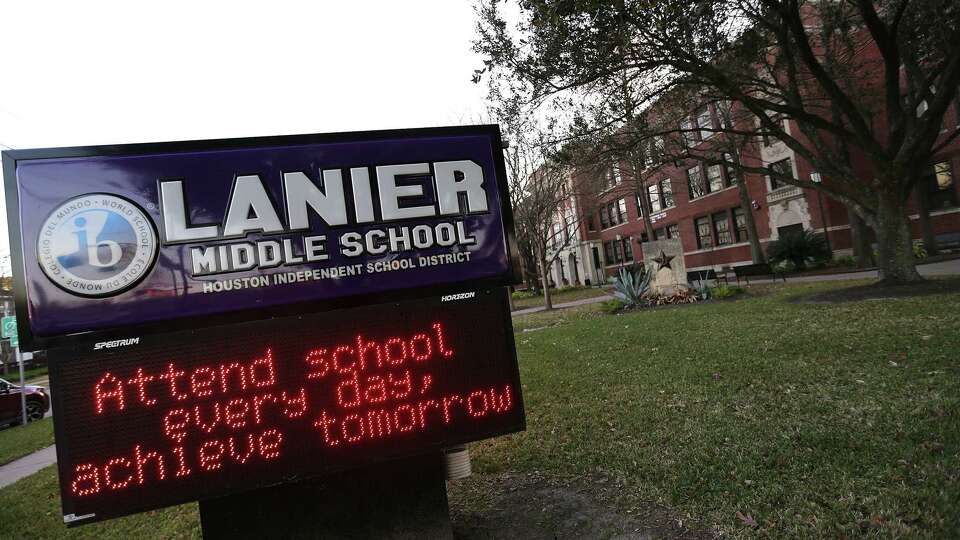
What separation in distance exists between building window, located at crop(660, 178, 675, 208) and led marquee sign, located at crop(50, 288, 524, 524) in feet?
116

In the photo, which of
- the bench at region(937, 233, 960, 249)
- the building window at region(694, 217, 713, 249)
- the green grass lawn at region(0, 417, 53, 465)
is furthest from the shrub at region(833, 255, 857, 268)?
the green grass lawn at region(0, 417, 53, 465)

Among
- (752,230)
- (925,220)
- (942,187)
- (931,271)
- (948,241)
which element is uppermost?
(942,187)

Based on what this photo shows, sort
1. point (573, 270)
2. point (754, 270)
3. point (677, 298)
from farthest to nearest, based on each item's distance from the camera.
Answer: point (573, 270) → point (754, 270) → point (677, 298)

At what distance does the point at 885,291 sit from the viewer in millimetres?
11625

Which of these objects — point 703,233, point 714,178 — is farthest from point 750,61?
point 703,233

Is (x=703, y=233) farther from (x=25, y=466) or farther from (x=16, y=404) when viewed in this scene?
(x=16, y=404)

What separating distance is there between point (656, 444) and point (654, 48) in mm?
8415

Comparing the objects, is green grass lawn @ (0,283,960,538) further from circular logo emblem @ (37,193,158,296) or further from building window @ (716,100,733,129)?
building window @ (716,100,733,129)

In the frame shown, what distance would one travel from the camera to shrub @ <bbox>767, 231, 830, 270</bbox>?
76.0ft

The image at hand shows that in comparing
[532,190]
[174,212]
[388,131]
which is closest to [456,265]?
[388,131]

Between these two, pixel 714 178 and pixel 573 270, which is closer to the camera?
pixel 714 178

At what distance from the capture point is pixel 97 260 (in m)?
2.66

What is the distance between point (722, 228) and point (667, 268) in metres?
18.0

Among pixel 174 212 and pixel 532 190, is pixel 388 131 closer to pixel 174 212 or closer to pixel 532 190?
pixel 174 212
